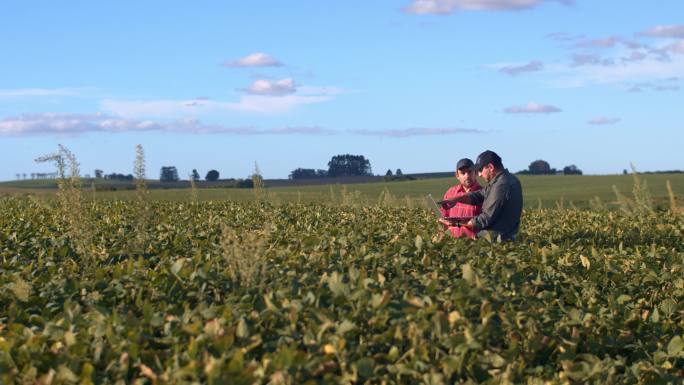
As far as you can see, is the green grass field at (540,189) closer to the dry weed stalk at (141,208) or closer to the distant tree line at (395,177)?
the distant tree line at (395,177)

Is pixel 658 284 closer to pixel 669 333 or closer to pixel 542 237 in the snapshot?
pixel 669 333

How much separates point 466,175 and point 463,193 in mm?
363

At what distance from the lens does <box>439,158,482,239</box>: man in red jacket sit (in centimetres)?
1042

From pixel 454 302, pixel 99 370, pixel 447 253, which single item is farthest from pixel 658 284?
pixel 99 370

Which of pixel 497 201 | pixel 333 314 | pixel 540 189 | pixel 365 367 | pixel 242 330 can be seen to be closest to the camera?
pixel 365 367

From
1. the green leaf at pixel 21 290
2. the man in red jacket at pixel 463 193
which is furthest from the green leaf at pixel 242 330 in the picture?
the man in red jacket at pixel 463 193

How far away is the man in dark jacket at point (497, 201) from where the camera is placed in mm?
9594

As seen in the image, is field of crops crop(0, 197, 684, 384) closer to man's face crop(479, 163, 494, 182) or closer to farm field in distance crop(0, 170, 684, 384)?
farm field in distance crop(0, 170, 684, 384)

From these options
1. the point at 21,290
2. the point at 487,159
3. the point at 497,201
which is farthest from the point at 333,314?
the point at 487,159

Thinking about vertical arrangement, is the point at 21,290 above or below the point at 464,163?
below

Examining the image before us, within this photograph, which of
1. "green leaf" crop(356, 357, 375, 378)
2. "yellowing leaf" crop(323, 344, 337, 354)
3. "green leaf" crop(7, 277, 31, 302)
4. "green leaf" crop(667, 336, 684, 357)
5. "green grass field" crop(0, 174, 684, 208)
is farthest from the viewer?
"green grass field" crop(0, 174, 684, 208)

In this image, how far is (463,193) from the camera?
10.8 metres

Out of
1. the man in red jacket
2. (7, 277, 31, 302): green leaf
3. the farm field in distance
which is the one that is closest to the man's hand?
the man in red jacket

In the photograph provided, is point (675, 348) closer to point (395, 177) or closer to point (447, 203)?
point (447, 203)
